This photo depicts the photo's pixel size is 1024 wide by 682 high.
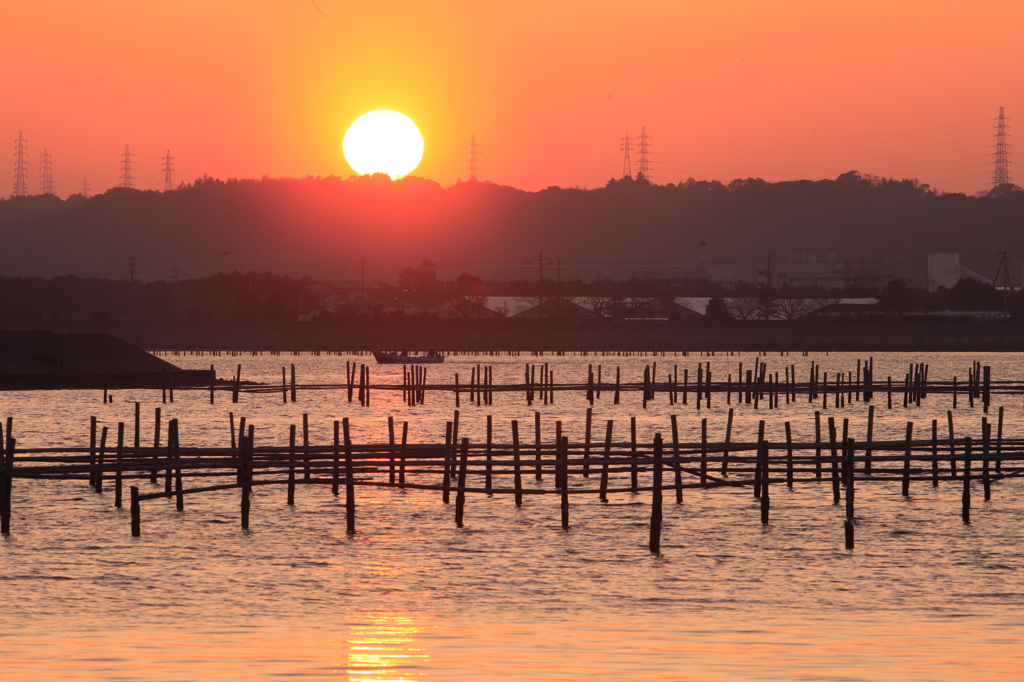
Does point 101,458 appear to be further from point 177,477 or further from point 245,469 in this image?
point 245,469

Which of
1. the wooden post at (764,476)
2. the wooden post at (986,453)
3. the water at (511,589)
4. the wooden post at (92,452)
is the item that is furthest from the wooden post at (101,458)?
the wooden post at (986,453)

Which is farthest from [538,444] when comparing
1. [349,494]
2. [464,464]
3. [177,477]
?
[177,477]

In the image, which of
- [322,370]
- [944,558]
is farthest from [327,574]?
[322,370]

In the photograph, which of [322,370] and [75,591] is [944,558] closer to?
[75,591]

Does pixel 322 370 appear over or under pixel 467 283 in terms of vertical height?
under

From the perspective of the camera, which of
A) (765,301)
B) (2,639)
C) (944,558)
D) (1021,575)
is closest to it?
(2,639)

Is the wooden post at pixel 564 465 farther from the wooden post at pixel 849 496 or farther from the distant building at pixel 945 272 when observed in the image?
the distant building at pixel 945 272

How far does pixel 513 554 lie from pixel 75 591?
8141 mm

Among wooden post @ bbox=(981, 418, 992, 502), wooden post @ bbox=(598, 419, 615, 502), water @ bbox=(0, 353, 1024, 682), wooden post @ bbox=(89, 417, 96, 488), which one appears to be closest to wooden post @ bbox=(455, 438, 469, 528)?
water @ bbox=(0, 353, 1024, 682)

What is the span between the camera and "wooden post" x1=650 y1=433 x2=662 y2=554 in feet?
73.4

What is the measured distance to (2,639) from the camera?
16.6 m

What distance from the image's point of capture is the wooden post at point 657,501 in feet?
73.4

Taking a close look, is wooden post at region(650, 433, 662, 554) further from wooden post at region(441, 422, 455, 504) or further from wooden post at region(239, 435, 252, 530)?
wooden post at region(239, 435, 252, 530)

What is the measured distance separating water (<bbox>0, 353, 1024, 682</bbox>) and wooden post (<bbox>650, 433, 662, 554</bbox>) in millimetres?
A: 450
